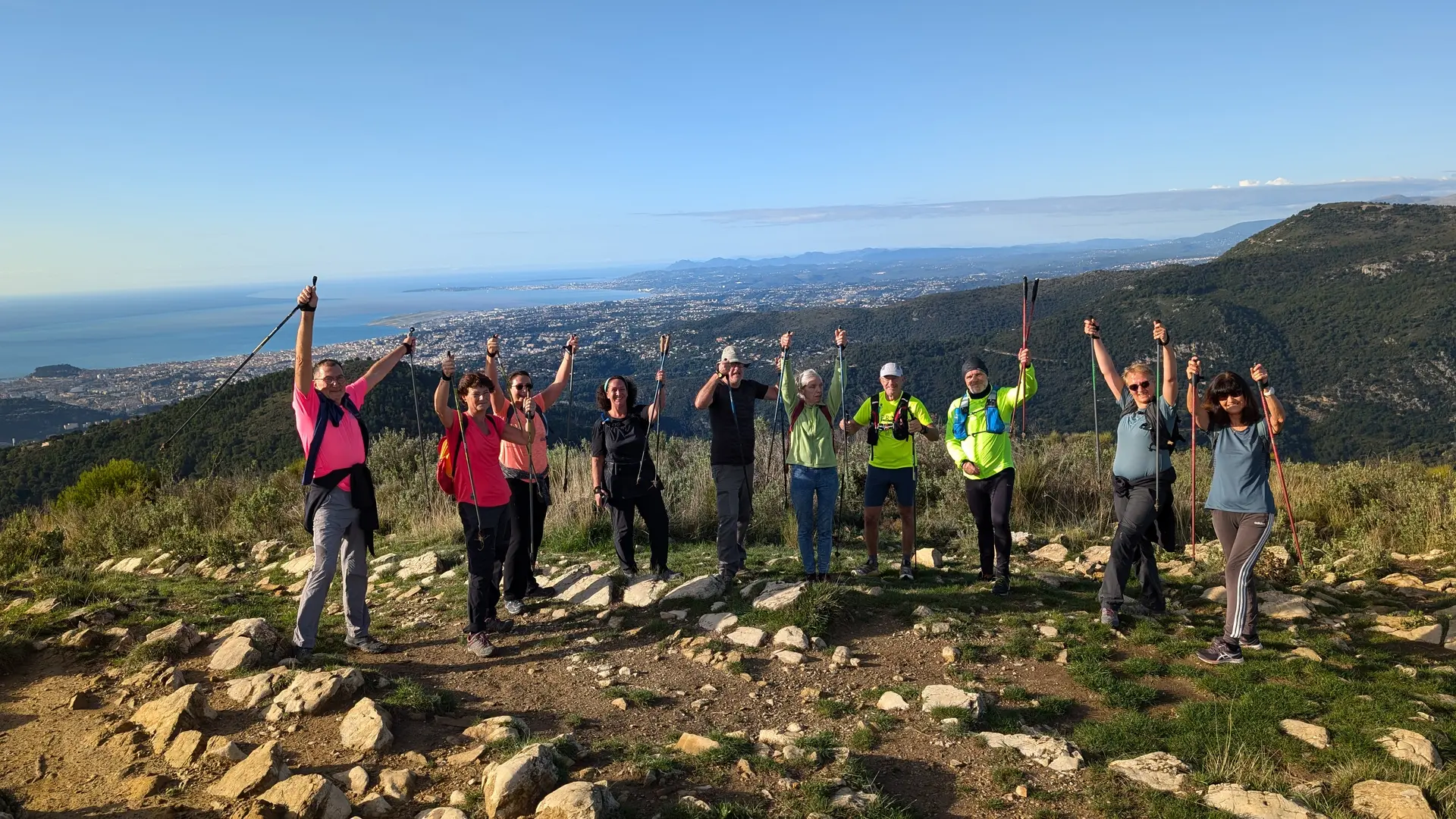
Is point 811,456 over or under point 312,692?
over

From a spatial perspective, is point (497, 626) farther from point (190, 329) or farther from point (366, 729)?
point (190, 329)

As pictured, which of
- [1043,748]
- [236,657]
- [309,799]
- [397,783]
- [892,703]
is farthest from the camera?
[236,657]

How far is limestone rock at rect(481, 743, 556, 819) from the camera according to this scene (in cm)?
340

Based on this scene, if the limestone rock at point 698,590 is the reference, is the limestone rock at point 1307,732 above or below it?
below

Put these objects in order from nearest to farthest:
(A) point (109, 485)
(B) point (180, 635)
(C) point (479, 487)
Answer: (B) point (180, 635), (C) point (479, 487), (A) point (109, 485)

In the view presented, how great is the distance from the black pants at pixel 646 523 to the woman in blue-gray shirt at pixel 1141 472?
3.77 meters

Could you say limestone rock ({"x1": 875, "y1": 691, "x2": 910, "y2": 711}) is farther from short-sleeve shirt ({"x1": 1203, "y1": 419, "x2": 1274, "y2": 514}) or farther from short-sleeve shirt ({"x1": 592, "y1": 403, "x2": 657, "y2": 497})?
short-sleeve shirt ({"x1": 592, "y1": 403, "x2": 657, "y2": 497})

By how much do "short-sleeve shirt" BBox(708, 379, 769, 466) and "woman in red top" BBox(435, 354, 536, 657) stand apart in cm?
176

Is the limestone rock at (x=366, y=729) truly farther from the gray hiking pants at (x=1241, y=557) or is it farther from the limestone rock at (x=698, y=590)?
the gray hiking pants at (x=1241, y=557)

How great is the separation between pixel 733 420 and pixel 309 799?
4.01m

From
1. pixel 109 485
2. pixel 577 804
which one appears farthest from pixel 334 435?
pixel 109 485

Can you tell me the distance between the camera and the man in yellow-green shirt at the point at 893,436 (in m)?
6.64

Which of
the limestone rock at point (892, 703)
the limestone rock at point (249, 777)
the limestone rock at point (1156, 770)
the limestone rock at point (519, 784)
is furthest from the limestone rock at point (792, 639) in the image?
the limestone rock at point (249, 777)

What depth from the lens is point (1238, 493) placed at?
5.19m
